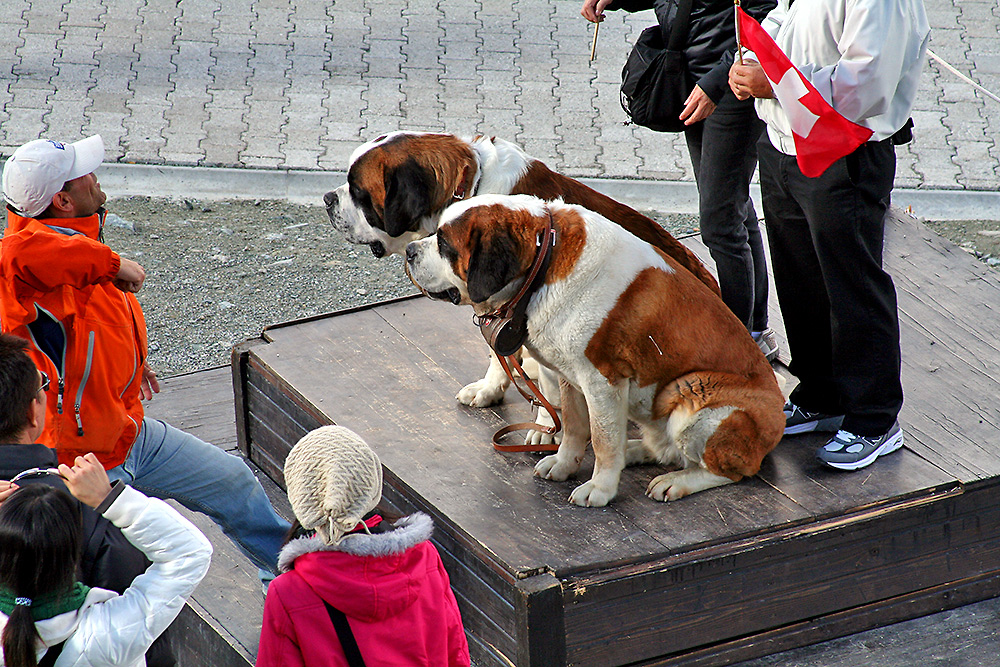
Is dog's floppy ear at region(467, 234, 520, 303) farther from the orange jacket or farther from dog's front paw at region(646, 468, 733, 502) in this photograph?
the orange jacket

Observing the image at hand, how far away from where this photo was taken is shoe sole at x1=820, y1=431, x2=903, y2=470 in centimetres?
347

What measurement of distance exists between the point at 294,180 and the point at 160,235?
120cm

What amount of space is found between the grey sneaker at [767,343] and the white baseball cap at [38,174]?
2.64 m

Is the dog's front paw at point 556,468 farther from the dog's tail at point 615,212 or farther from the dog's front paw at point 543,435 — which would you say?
the dog's tail at point 615,212

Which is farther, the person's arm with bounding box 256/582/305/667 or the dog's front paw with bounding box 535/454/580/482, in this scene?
the dog's front paw with bounding box 535/454/580/482

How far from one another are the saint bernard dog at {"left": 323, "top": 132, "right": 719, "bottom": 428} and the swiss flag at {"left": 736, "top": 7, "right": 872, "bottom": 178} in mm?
748

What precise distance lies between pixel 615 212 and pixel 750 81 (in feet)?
2.38

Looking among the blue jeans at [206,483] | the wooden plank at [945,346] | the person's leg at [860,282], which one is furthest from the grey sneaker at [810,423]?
the blue jeans at [206,483]

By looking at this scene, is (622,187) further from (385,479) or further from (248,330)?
(385,479)

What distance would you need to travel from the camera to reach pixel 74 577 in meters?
2.24

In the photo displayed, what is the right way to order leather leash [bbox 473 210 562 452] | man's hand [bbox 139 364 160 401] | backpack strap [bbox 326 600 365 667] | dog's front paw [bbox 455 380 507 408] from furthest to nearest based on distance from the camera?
dog's front paw [bbox 455 380 507 408] < man's hand [bbox 139 364 160 401] < leather leash [bbox 473 210 562 452] < backpack strap [bbox 326 600 365 667]

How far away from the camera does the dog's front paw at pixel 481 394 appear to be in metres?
3.90

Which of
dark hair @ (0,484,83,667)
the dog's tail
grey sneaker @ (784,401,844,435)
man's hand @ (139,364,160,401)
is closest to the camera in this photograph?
dark hair @ (0,484,83,667)

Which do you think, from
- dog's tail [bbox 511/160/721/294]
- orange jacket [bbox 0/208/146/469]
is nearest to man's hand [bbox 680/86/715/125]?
dog's tail [bbox 511/160/721/294]
